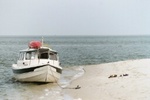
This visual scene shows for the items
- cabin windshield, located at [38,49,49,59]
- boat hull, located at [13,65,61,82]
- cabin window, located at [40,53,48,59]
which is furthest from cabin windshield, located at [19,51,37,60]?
boat hull, located at [13,65,61,82]

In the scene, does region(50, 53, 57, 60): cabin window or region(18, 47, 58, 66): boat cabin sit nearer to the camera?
region(18, 47, 58, 66): boat cabin

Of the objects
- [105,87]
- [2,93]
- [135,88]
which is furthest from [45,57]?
[135,88]

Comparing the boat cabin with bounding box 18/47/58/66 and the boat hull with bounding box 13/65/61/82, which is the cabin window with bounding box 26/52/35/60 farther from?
the boat hull with bounding box 13/65/61/82

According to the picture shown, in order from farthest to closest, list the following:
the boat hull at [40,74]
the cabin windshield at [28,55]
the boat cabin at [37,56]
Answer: the cabin windshield at [28,55], the boat cabin at [37,56], the boat hull at [40,74]

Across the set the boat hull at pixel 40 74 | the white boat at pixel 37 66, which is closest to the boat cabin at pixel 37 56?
the white boat at pixel 37 66

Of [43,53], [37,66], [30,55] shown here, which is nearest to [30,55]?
[30,55]

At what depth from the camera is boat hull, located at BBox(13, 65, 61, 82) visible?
27391 millimetres

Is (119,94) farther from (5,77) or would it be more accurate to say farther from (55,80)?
(5,77)

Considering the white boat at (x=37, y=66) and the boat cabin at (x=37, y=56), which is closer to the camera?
the white boat at (x=37, y=66)

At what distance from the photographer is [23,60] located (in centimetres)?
2977

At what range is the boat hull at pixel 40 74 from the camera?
89.9 feet

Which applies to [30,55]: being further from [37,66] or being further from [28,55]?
[37,66]

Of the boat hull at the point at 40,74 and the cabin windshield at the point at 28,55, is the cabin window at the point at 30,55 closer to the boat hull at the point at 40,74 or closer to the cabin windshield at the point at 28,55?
the cabin windshield at the point at 28,55

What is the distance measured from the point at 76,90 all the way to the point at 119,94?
5.61m
